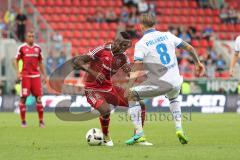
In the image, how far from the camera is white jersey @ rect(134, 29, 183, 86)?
43.5ft

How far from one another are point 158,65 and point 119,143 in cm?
188

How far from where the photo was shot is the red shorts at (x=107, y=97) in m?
14.1

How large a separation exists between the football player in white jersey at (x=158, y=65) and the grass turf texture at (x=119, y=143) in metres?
0.80

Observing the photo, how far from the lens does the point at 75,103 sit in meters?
27.5

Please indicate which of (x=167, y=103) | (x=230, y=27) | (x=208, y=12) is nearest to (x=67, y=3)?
(x=208, y=12)

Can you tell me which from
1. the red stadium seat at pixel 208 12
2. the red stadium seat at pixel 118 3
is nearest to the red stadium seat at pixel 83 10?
the red stadium seat at pixel 118 3

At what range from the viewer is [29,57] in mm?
19766

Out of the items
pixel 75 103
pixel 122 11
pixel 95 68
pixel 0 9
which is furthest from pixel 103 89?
pixel 122 11

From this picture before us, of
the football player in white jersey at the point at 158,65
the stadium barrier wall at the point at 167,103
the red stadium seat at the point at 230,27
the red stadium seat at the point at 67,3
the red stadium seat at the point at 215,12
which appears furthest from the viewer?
the red stadium seat at the point at 215,12

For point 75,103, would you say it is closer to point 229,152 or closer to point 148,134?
point 148,134

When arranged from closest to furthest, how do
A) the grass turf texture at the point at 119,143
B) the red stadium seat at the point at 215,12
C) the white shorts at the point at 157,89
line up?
the grass turf texture at the point at 119,143, the white shorts at the point at 157,89, the red stadium seat at the point at 215,12

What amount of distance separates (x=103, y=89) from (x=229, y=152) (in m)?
3.24

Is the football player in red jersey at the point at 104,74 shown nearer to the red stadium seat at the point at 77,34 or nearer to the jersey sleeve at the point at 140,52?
the jersey sleeve at the point at 140,52

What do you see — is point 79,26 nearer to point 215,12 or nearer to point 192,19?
point 192,19
